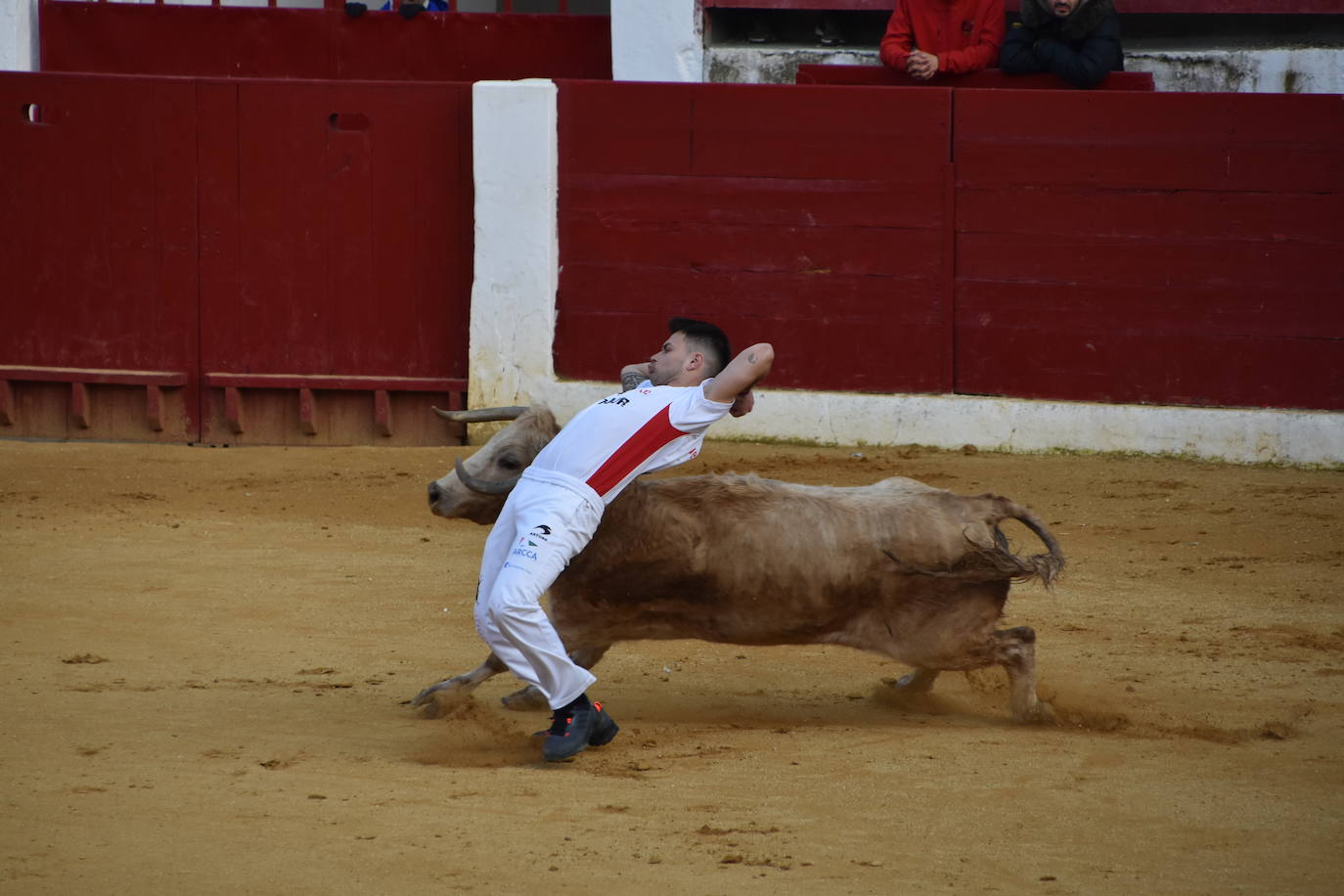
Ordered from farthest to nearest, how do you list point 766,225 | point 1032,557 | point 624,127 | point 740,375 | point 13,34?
1. point 13,34
2. point 624,127
3. point 766,225
4. point 1032,557
5. point 740,375

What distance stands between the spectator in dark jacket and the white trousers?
5588 mm

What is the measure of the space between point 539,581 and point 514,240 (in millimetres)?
5502

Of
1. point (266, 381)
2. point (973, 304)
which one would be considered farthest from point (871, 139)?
point (266, 381)

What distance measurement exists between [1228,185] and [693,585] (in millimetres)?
5393

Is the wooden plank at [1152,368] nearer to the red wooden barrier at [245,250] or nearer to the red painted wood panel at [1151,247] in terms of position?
the red painted wood panel at [1151,247]

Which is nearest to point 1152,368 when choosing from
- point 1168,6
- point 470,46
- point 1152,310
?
point 1152,310

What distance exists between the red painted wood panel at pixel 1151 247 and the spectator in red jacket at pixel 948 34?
27 cm

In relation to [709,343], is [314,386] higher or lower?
lower

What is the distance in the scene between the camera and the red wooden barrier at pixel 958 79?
907 cm

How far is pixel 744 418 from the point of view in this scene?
9.08 metres

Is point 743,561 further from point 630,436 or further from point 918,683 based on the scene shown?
point 918,683

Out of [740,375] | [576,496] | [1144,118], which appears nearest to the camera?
[740,375]

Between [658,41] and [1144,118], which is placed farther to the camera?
[658,41]

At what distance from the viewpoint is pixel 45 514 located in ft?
24.7
